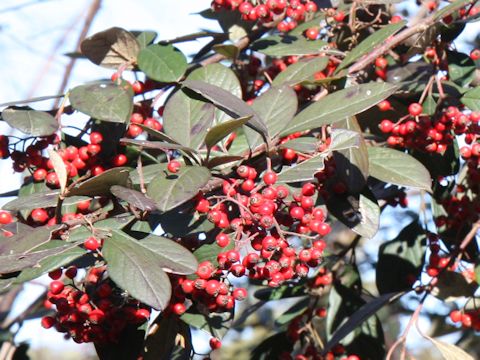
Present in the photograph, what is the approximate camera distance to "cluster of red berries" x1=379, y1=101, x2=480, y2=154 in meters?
1.38

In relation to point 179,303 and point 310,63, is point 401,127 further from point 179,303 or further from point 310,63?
point 179,303

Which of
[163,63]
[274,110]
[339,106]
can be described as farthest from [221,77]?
[339,106]

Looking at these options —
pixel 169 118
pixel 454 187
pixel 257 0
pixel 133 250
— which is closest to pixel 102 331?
pixel 133 250

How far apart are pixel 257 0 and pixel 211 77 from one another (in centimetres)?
23

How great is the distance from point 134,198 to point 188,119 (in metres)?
0.34

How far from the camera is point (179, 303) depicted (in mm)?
1205

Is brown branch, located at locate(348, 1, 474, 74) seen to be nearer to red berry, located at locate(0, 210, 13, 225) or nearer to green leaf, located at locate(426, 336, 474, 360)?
green leaf, located at locate(426, 336, 474, 360)

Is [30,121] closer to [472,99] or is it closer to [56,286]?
[56,286]

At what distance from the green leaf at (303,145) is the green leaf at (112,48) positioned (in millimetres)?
511

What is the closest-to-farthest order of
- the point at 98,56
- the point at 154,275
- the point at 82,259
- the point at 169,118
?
the point at 154,275, the point at 82,259, the point at 169,118, the point at 98,56

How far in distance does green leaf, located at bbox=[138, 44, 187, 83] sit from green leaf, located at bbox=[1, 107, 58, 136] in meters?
0.24

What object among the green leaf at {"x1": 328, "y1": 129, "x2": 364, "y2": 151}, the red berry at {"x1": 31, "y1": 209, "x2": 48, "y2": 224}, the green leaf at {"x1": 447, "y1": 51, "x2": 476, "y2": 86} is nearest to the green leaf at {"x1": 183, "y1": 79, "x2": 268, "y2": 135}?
the green leaf at {"x1": 328, "y1": 129, "x2": 364, "y2": 151}

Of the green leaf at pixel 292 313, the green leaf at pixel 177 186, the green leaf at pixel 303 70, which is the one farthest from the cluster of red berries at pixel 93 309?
the green leaf at pixel 292 313

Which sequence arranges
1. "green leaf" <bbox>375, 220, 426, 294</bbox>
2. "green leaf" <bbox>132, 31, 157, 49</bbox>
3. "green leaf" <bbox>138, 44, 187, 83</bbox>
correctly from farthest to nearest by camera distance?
"green leaf" <bbox>375, 220, 426, 294</bbox> < "green leaf" <bbox>132, 31, 157, 49</bbox> < "green leaf" <bbox>138, 44, 187, 83</bbox>
